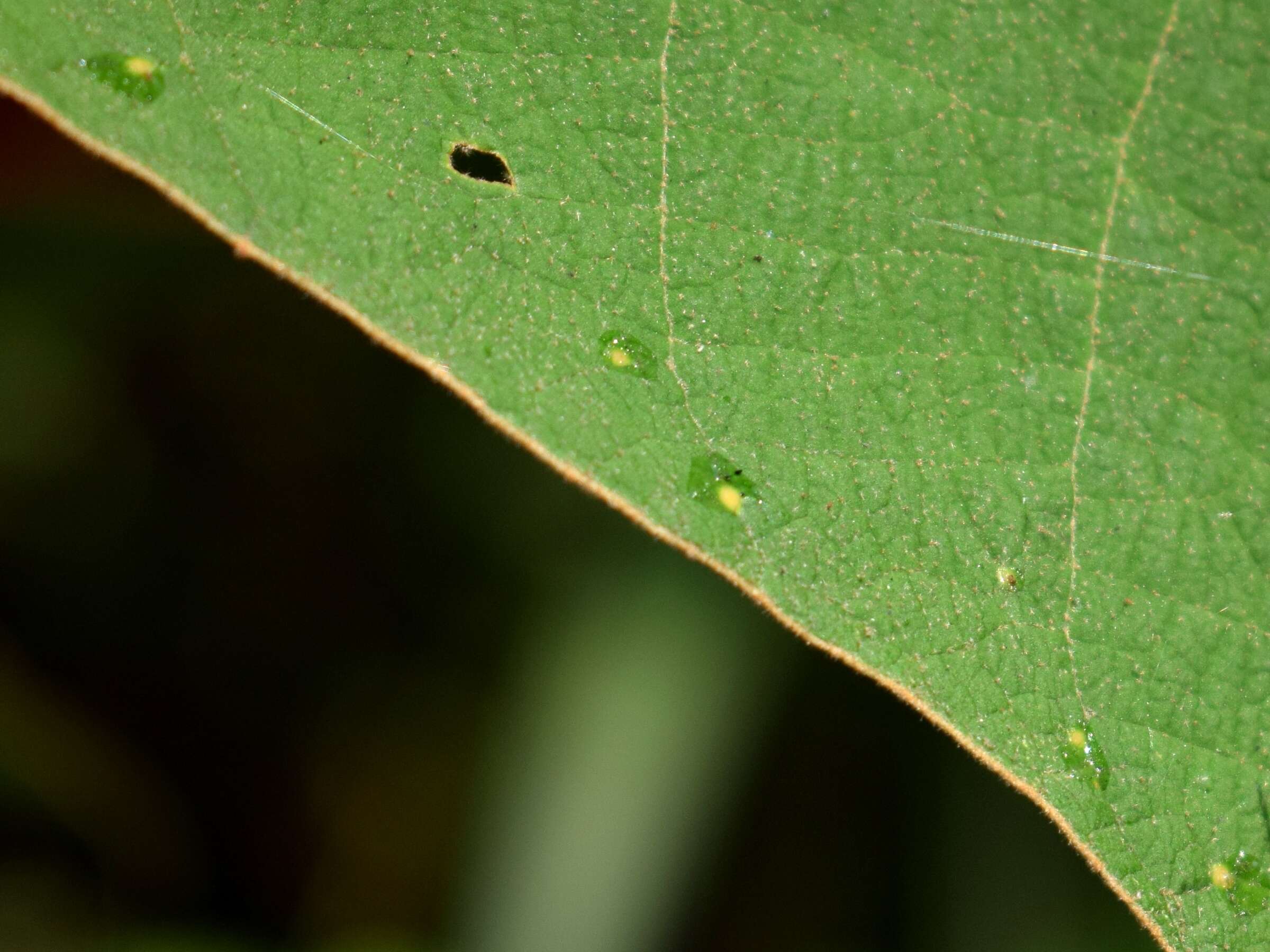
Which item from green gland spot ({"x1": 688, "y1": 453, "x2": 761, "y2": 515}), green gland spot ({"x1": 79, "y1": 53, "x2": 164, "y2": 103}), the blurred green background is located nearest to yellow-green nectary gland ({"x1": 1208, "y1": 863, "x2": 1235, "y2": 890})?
the blurred green background

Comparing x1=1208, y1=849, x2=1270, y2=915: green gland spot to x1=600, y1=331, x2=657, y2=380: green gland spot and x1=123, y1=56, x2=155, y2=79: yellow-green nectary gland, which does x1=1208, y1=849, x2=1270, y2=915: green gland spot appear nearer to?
x1=600, y1=331, x2=657, y2=380: green gland spot

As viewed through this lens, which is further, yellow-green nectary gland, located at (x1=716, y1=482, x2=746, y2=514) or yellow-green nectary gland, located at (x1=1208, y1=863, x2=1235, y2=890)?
yellow-green nectary gland, located at (x1=1208, y1=863, x2=1235, y2=890)

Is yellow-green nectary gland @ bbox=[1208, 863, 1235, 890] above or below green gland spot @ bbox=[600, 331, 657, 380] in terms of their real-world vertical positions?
below

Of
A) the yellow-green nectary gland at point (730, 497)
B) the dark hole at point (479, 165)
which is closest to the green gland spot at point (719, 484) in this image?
the yellow-green nectary gland at point (730, 497)

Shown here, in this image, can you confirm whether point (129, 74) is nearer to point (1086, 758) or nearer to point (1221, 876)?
point (1086, 758)

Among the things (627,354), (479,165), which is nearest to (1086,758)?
(627,354)

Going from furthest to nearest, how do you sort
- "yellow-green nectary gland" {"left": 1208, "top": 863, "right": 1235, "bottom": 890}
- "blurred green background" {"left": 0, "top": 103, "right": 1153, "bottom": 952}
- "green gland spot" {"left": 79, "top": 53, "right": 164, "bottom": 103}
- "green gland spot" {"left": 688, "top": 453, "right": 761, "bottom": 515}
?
"blurred green background" {"left": 0, "top": 103, "right": 1153, "bottom": 952}
"yellow-green nectary gland" {"left": 1208, "top": 863, "right": 1235, "bottom": 890}
"green gland spot" {"left": 688, "top": 453, "right": 761, "bottom": 515}
"green gland spot" {"left": 79, "top": 53, "right": 164, "bottom": 103}
